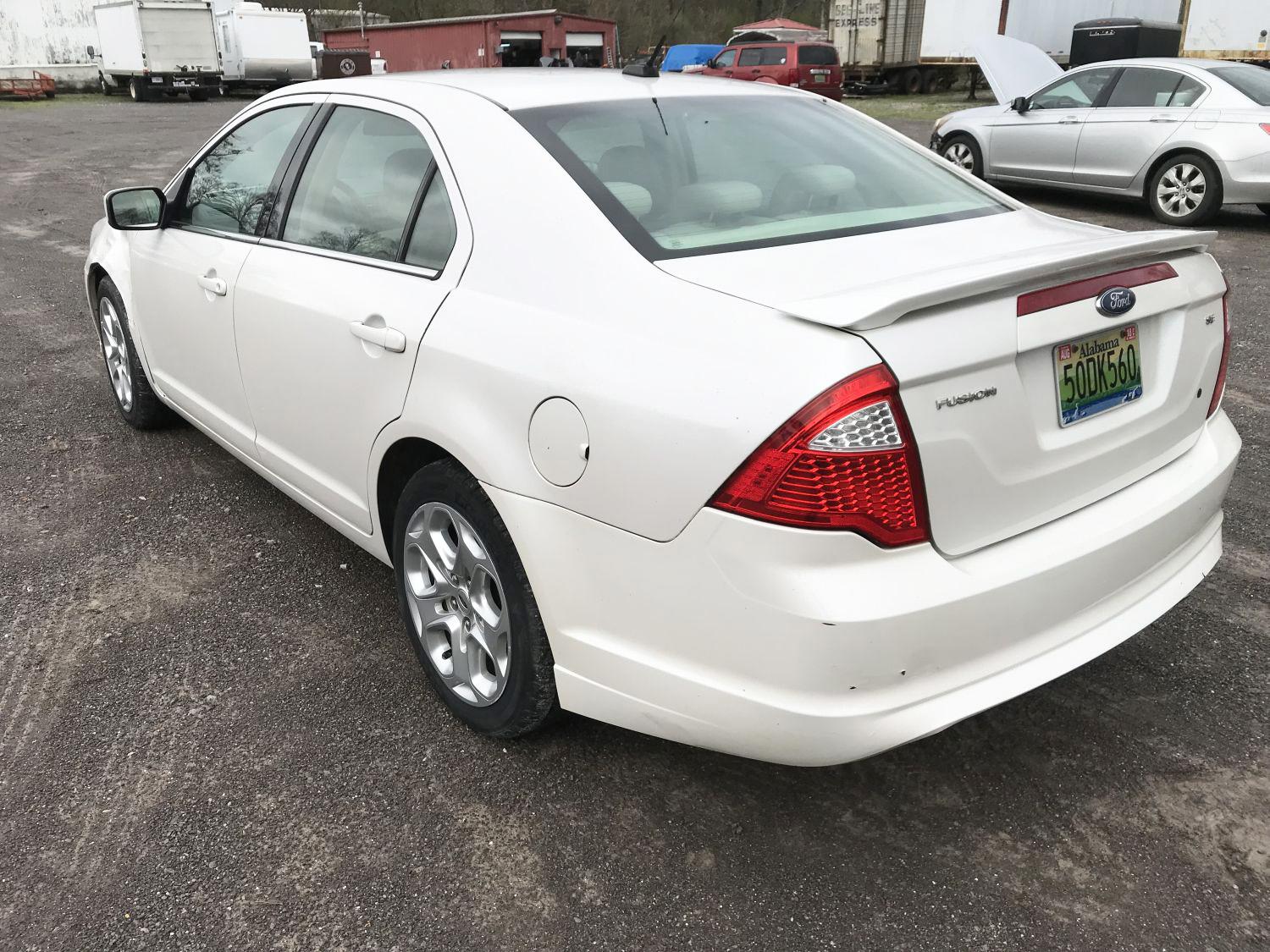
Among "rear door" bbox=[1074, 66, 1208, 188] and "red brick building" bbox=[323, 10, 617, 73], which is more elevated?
"red brick building" bbox=[323, 10, 617, 73]

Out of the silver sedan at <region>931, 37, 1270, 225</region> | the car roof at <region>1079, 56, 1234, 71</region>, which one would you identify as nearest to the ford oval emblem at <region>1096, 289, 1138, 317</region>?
the silver sedan at <region>931, 37, 1270, 225</region>

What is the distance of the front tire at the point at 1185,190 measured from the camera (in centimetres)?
928

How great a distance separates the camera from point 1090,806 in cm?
249

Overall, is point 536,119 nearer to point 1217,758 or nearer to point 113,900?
point 113,900

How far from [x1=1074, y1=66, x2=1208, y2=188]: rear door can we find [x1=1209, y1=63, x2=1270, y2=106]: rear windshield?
0.30m

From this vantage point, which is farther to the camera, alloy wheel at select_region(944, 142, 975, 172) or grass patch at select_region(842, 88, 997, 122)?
grass patch at select_region(842, 88, 997, 122)

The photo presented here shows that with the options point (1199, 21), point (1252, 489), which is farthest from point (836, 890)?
point (1199, 21)

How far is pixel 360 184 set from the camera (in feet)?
10.1

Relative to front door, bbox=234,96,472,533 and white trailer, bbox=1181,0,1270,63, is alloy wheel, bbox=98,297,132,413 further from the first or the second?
white trailer, bbox=1181,0,1270,63

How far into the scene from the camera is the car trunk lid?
1.94 metres

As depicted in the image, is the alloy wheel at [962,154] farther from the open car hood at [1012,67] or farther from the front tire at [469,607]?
the front tire at [469,607]

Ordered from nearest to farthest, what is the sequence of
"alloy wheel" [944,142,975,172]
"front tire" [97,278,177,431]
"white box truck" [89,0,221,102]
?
1. "front tire" [97,278,177,431]
2. "alloy wheel" [944,142,975,172]
3. "white box truck" [89,0,221,102]

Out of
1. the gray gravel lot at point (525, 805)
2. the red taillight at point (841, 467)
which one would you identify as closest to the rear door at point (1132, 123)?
the gray gravel lot at point (525, 805)

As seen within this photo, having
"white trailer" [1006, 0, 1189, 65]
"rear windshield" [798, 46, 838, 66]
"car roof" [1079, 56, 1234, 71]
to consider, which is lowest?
"car roof" [1079, 56, 1234, 71]
